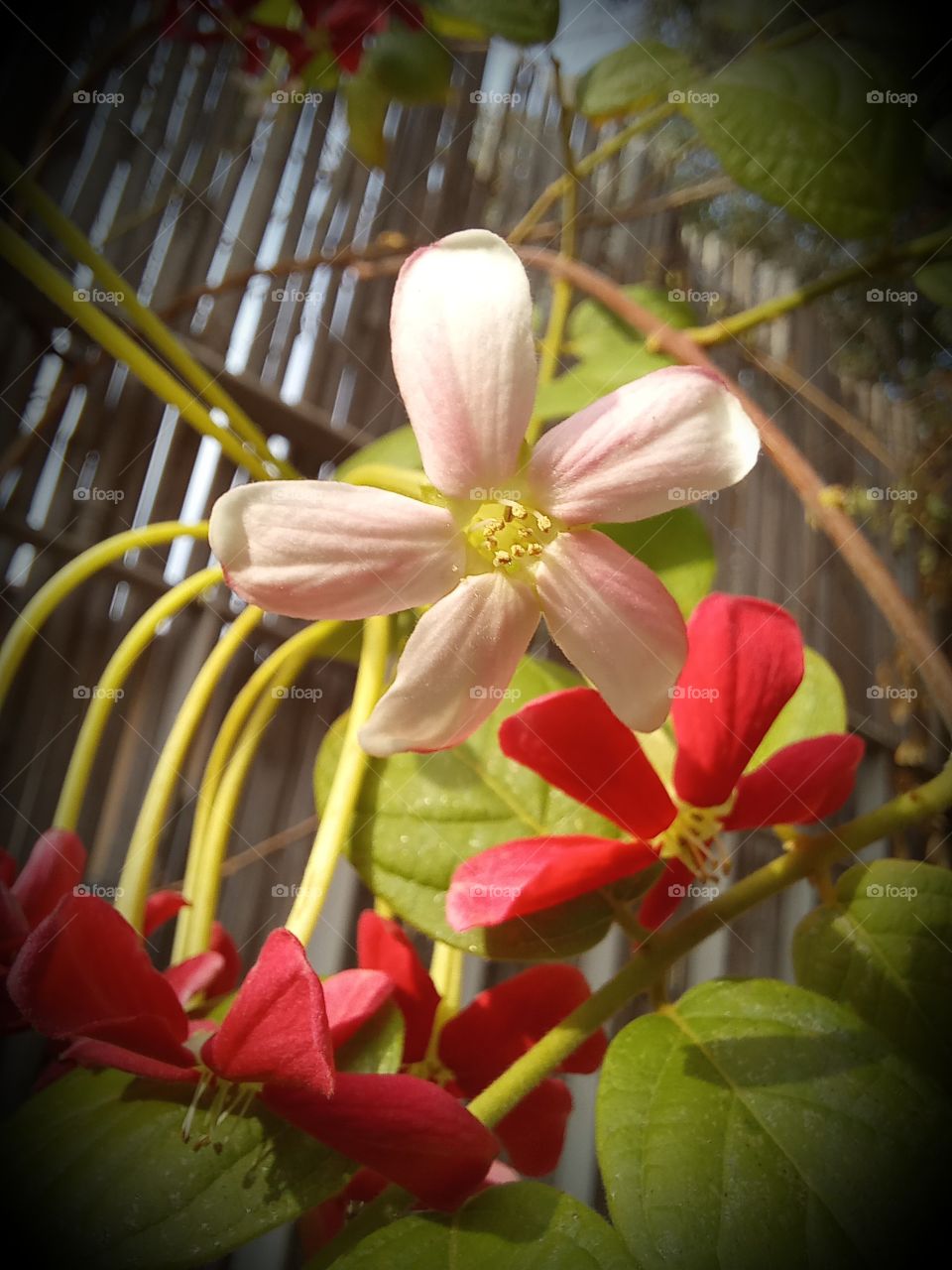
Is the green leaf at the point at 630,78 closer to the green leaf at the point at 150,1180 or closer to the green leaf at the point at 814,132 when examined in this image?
the green leaf at the point at 814,132

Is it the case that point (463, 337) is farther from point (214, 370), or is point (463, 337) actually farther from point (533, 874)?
point (214, 370)

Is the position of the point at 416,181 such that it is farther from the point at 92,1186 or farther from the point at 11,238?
the point at 92,1186

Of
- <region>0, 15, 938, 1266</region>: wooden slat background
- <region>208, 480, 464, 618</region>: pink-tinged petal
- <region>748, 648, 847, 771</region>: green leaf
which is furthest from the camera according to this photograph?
<region>0, 15, 938, 1266</region>: wooden slat background

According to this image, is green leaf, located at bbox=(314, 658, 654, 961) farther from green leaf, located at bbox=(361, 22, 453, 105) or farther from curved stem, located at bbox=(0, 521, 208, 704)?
green leaf, located at bbox=(361, 22, 453, 105)

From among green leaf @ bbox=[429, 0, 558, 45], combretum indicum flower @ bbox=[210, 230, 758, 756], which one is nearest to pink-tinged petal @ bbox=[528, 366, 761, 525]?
combretum indicum flower @ bbox=[210, 230, 758, 756]

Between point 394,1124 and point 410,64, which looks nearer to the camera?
point 394,1124

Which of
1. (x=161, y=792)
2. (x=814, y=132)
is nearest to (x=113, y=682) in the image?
(x=161, y=792)
